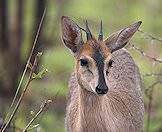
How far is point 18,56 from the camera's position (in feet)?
45.4

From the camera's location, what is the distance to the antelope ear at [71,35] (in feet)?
25.1

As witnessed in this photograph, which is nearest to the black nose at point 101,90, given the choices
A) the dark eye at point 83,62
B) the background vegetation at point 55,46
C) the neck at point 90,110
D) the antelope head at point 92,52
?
the antelope head at point 92,52

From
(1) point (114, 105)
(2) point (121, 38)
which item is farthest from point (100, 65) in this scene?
(1) point (114, 105)

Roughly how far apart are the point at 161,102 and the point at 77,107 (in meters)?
3.91

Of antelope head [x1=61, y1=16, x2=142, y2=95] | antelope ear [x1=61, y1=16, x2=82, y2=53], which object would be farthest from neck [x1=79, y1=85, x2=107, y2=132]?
antelope ear [x1=61, y1=16, x2=82, y2=53]

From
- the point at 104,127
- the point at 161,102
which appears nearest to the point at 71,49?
the point at 104,127

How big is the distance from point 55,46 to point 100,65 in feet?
28.7

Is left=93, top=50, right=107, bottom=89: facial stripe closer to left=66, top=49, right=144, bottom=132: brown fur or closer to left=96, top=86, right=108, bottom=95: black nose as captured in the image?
left=96, top=86, right=108, bottom=95: black nose

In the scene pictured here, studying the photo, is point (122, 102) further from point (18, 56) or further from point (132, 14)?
point (132, 14)

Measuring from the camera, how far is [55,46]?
15.8 m

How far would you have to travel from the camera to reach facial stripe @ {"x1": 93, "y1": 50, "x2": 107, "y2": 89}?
689 cm

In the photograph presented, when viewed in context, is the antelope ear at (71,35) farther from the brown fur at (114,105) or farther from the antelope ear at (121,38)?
the brown fur at (114,105)

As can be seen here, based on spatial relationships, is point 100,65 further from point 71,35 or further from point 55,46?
point 55,46

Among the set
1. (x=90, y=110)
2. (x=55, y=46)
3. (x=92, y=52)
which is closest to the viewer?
(x=92, y=52)
